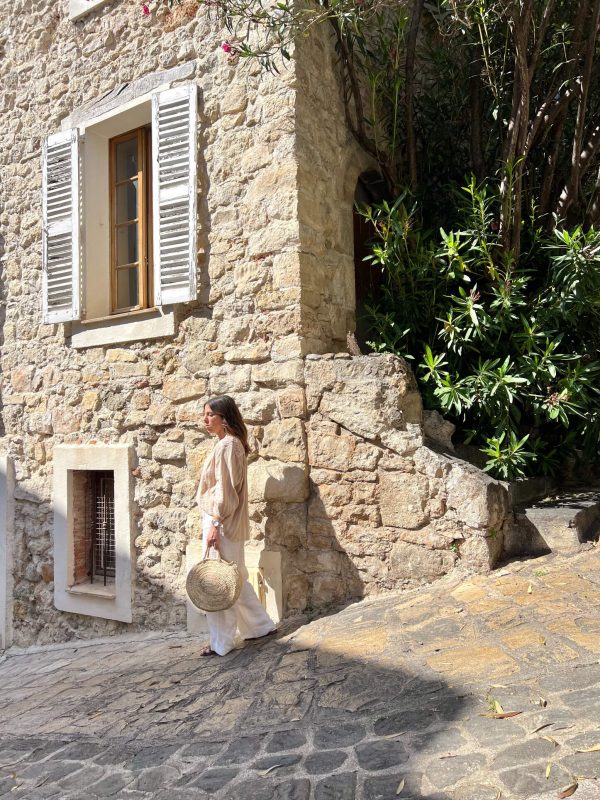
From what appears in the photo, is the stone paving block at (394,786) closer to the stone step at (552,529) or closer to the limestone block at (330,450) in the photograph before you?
the stone step at (552,529)

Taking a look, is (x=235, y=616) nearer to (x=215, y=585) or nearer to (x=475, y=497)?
(x=215, y=585)

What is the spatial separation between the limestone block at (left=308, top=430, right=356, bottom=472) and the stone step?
1.09 meters

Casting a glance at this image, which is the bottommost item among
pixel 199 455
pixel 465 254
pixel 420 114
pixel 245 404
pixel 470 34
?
pixel 199 455

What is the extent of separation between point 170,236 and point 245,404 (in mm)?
1419

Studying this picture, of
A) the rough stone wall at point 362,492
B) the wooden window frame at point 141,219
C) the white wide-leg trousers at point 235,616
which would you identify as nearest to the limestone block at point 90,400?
the wooden window frame at point 141,219

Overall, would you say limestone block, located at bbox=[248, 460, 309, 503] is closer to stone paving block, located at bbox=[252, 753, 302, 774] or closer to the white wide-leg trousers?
the white wide-leg trousers

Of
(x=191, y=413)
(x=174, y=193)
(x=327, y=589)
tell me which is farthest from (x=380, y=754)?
(x=174, y=193)

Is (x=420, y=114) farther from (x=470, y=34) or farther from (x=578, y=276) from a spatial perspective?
(x=578, y=276)

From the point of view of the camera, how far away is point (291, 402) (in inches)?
182

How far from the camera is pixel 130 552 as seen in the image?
5.36 metres

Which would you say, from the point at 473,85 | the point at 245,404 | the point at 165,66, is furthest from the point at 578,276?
the point at 165,66

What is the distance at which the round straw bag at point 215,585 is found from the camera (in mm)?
3949

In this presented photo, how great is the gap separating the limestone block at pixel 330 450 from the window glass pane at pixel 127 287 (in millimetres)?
2298

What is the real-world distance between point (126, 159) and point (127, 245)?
29.2 inches
